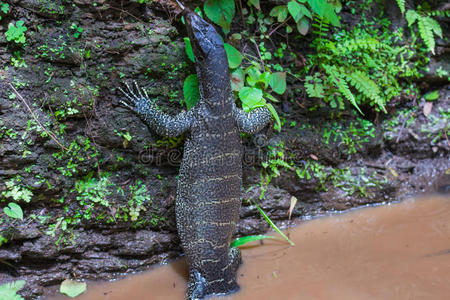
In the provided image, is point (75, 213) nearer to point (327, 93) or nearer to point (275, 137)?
point (275, 137)

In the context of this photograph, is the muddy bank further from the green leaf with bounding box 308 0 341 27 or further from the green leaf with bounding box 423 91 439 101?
the green leaf with bounding box 423 91 439 101

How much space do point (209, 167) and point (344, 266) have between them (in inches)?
86.7

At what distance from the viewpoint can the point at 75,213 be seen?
4.79m

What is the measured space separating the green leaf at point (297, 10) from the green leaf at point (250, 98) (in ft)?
3.87

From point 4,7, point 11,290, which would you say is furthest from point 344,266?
point 4,7

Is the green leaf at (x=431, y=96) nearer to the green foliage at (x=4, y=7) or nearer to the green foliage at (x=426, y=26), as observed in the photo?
the green foliage at (x=426, y=26)

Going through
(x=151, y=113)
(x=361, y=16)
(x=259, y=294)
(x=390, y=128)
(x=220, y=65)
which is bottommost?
(x=259, y=294)

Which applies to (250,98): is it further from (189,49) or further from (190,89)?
(189,49)

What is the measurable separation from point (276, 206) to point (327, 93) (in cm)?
195

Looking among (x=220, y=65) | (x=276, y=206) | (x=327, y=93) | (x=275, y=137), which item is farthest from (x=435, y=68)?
(x=220, y=65)

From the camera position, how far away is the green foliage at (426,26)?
5.99 meters

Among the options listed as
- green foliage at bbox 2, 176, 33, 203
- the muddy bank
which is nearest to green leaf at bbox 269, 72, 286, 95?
the muddy bank

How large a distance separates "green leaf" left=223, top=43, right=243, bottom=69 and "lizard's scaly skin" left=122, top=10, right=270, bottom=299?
24 centimetres

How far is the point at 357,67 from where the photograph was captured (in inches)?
237
